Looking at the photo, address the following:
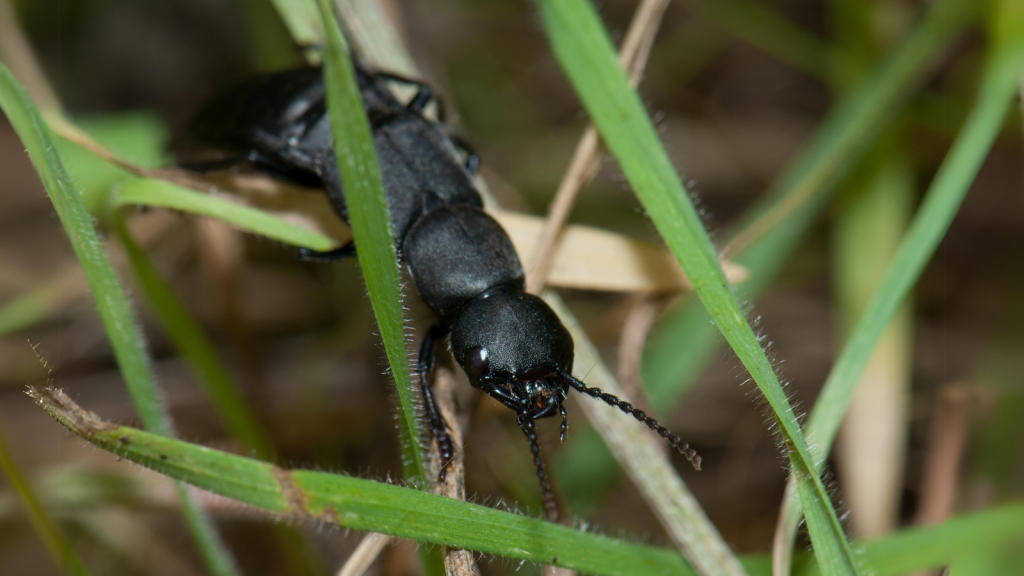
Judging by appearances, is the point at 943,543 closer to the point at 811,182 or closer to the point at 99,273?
the point at 811,182

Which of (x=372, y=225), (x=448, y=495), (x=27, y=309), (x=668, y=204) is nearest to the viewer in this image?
(x=372, y=225)

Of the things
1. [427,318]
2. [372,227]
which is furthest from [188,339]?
[372,227]

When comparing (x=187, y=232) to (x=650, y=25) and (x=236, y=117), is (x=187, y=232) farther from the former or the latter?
(x=650, y=25)

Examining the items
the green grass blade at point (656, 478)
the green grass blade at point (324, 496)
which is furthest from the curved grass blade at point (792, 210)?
the green grass blade at point (324, 496)

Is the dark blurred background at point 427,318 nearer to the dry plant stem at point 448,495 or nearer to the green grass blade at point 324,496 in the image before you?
the dry plant stem at point 448,495

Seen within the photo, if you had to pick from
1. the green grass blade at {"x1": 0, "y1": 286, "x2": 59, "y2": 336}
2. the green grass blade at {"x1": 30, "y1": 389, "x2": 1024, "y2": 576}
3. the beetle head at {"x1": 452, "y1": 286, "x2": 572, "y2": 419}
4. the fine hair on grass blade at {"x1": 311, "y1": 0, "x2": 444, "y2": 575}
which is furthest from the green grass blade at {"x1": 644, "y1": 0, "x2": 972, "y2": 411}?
the green grass blade at {"x1": 0, "y1": 286, "x2": 59, "y2": 336}

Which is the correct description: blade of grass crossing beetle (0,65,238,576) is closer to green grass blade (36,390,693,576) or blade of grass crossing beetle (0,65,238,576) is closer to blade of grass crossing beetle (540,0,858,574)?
green grass blade (36,390,693,576)

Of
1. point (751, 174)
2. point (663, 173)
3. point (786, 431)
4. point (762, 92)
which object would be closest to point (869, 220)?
point (751, 174)
